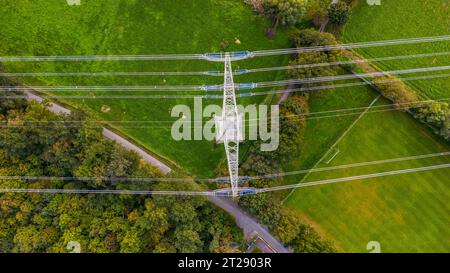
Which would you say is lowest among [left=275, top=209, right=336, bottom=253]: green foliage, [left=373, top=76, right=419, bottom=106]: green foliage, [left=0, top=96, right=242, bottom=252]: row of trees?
[left=275, top=209, right=336, bottom=253]: green foliage

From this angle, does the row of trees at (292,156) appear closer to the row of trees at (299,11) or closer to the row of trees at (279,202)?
the row of trees at (279,202)

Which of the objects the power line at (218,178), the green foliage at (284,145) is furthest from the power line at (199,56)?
the power line at (218,178)

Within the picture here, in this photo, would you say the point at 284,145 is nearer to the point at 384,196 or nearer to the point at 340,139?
the point at 340,139

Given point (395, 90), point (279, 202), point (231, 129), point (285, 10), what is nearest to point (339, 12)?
point (285, 10)

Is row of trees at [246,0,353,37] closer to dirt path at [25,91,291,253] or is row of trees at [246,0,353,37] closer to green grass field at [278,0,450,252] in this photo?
green grass field at [278,0,450,252]

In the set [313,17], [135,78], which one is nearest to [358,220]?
[313,17]

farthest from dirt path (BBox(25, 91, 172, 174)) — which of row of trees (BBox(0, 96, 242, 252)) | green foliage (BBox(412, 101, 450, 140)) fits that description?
green foliage (BBox(412, 101, 450, 140))
